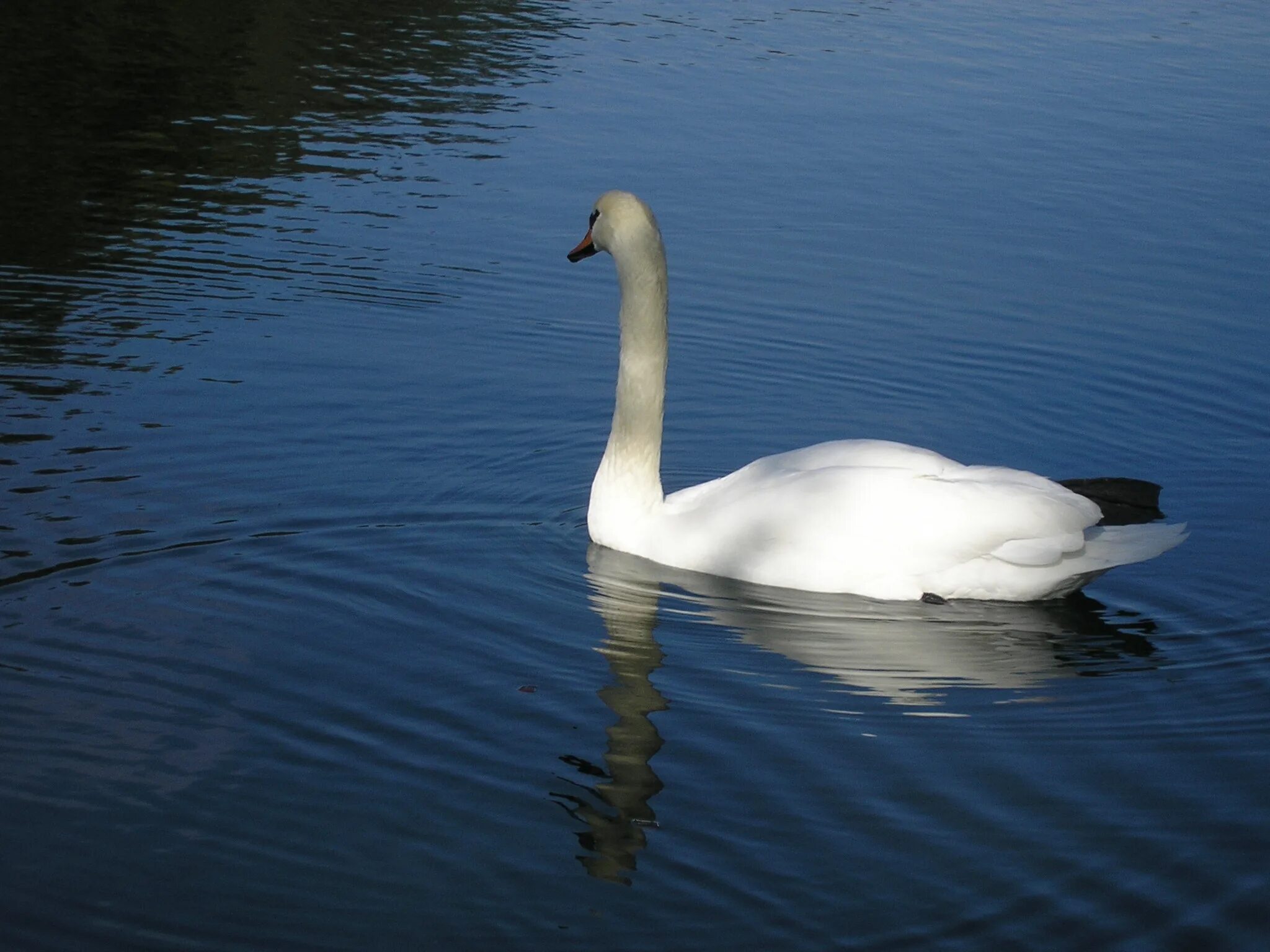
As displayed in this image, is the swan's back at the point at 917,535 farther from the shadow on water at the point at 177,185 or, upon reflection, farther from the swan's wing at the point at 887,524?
the shadow on water at the point at 177,185

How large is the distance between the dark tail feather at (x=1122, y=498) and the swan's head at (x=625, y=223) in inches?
80.8

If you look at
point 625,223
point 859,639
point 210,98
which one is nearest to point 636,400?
point 625,223

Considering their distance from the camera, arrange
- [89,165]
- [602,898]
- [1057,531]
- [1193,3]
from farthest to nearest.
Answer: [1193,3] → [89,165] → [1057,531] → [602,898]

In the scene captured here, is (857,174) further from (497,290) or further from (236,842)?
(236,842)

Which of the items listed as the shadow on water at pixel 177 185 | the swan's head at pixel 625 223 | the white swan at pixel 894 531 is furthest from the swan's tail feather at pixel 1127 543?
the shadow on water at pixel 177 185

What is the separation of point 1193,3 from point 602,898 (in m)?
22.1

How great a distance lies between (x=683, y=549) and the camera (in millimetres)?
7383

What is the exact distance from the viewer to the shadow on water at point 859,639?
6.21m

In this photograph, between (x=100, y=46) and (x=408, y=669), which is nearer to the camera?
(x=408, y=669)

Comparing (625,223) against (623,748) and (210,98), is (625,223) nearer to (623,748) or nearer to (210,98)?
(623,748)

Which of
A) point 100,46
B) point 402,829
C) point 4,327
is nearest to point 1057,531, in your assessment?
point 402,829

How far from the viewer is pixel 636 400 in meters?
7.78

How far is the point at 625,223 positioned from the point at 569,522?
4.50 feet

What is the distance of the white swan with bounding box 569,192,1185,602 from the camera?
23.0 feet
